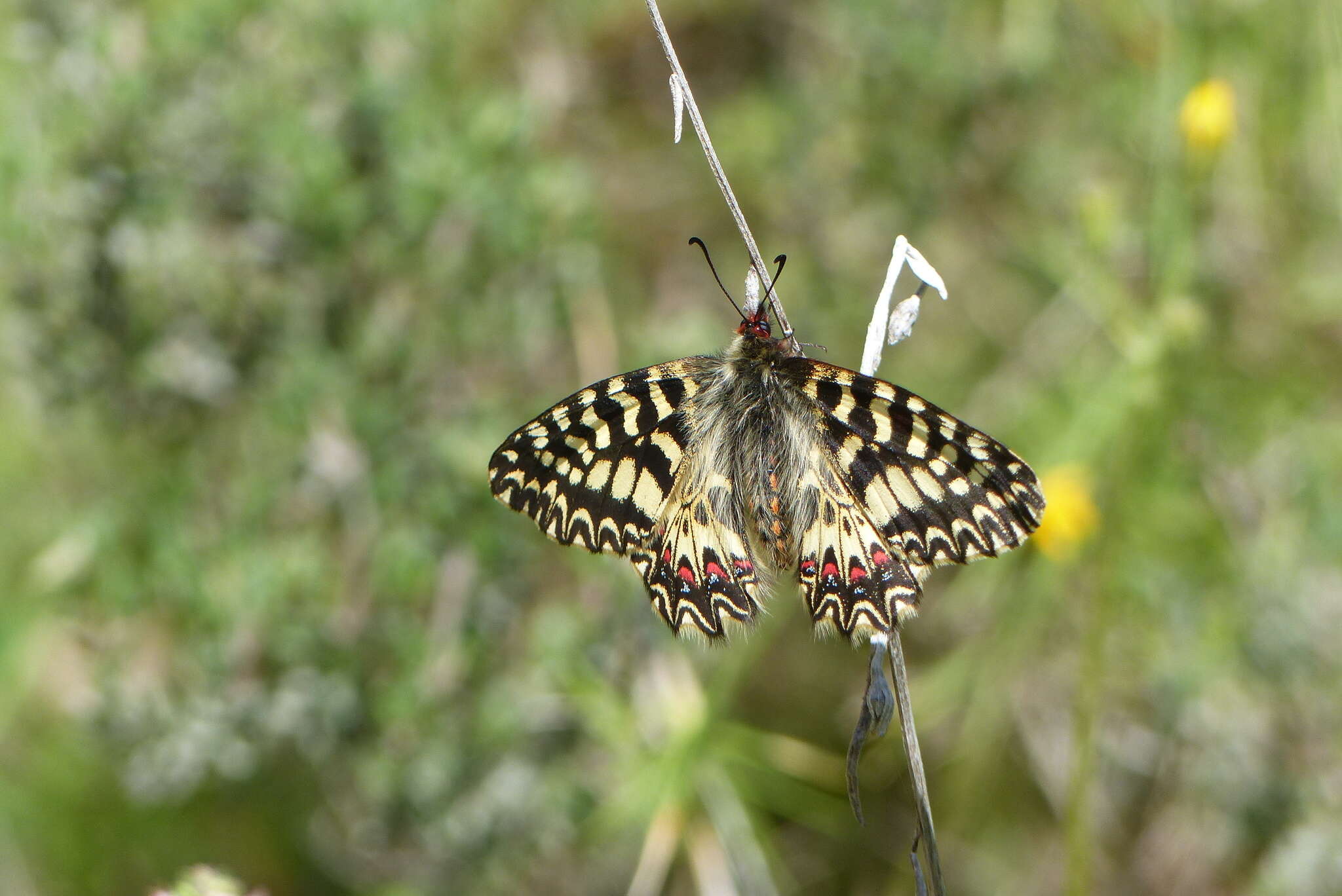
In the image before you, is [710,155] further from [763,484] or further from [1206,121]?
[1206,121]

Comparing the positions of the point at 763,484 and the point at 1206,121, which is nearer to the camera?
the point at 763,484

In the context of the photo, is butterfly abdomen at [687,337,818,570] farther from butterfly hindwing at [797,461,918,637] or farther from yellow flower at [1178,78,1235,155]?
yellow flower at [1178,78,1235,155]

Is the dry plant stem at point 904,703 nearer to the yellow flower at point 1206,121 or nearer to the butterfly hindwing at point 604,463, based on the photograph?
the butterfly hindwing at point 604,463

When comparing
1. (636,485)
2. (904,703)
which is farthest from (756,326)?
(904,703)

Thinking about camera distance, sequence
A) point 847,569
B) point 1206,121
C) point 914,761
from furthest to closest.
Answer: point 1206,121
point 847,569
point 914,761

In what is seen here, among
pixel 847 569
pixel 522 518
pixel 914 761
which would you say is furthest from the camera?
pixel 522 518

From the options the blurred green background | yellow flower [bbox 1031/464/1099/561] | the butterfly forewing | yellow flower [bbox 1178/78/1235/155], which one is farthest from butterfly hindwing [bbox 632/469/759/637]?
yellow flower [bbox 1178/78/1235/155]
